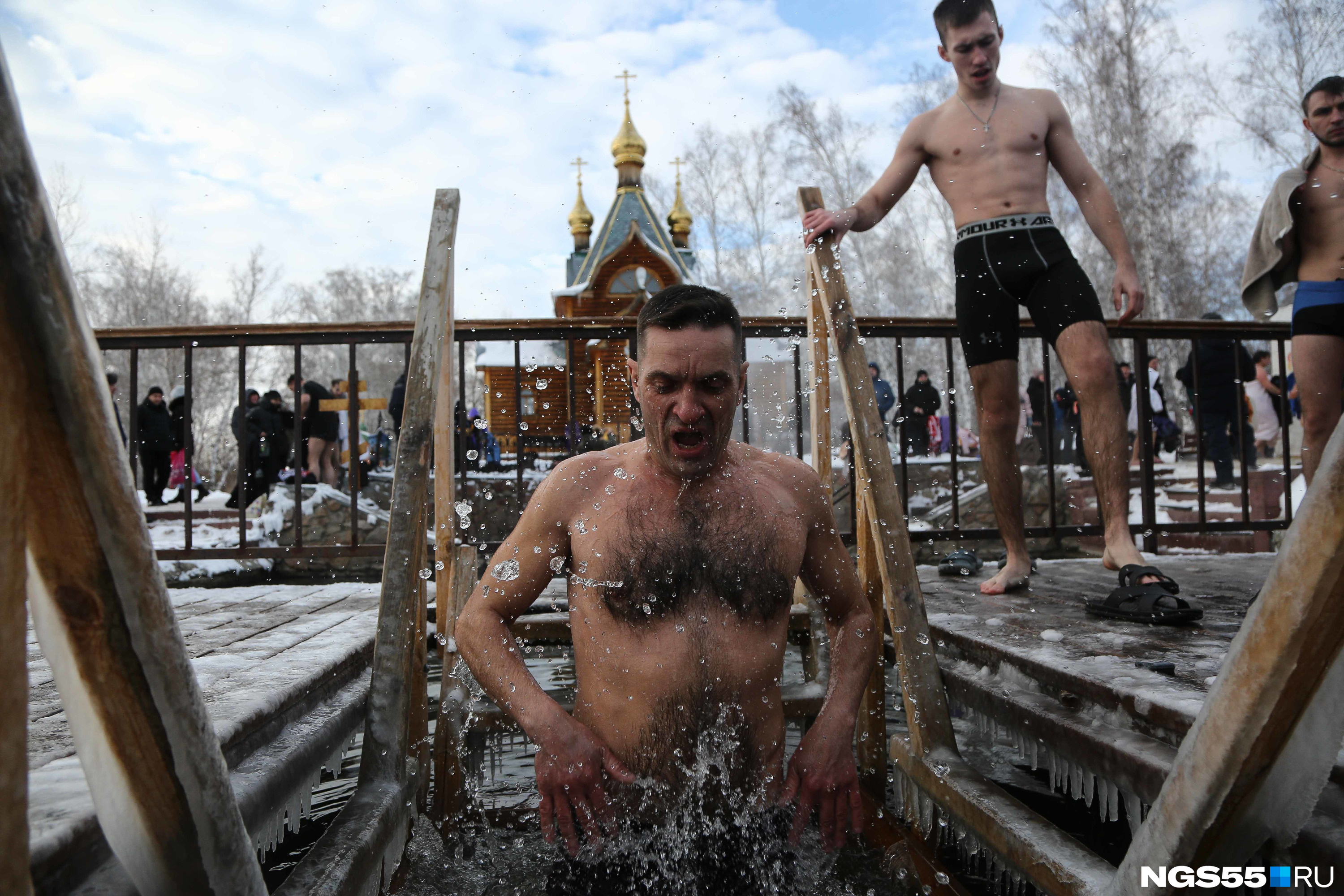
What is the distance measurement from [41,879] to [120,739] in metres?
0.38

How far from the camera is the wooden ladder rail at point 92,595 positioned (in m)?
0.69

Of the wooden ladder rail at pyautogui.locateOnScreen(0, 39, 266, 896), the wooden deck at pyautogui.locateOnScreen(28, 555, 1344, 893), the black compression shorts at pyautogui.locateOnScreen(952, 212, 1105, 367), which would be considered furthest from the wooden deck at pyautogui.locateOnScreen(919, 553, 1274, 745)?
the wooden ladder rail at pyautogui.locateOnScreen(0, 39, 266, 896)

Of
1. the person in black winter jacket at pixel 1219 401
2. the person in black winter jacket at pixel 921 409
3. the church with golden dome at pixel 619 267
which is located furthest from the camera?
the church with golden dome at pixel 619 267

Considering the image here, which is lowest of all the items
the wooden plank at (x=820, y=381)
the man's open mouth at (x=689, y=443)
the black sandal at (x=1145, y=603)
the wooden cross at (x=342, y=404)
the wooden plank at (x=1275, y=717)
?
the black sandal at (x=1145, y=603)

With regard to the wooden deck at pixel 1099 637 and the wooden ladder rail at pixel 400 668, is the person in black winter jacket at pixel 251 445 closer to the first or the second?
the wooden ladder rail at pixel 400 668

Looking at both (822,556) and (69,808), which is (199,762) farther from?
(822,556)

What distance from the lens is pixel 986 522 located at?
9367mm

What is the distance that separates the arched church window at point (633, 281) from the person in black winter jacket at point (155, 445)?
1272 centimetres

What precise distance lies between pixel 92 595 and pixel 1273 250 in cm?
452

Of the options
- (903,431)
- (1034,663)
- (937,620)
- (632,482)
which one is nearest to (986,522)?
(903,431)

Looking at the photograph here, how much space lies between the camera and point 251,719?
1.76 m

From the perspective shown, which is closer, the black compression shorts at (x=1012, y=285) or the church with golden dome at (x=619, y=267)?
the black compression shorts at (x=1012, y=285)

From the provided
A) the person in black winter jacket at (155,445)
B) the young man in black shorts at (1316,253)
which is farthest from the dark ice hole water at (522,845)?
the person in black winter jacket at (155,445)

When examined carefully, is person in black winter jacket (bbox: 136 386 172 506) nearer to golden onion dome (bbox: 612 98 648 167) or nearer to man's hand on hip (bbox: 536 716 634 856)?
man's hand on hip (bbox: 536 716 634 856)
